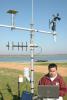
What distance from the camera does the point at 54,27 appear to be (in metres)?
14.1

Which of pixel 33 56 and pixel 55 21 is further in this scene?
pixel 55 21

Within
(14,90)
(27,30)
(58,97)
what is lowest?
(14,90)

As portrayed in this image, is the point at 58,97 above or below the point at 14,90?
above

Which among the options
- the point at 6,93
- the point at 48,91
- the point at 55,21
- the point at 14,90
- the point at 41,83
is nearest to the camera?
the point at 48,91

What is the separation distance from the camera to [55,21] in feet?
47.0

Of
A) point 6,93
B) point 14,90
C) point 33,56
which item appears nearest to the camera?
point 33,56

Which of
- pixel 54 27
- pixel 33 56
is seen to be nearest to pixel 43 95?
pixel 33 56

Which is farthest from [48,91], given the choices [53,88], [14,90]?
[14,90]

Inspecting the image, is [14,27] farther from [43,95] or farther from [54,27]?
[43,95]

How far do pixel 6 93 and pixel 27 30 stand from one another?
17.7 feet

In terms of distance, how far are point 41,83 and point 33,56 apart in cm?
350

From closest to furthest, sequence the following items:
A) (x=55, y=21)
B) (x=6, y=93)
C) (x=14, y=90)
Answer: (x=55, y=21) < (x=6, y=93) < (x=14, y=90)

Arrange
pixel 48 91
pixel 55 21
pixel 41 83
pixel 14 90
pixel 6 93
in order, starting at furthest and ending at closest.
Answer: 1. pixel 14 90
2. pixel 6 93
3. pixel 55 21
4. pixel 41 83
5. pixel 48 91

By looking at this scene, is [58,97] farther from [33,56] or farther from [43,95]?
[33,56]
